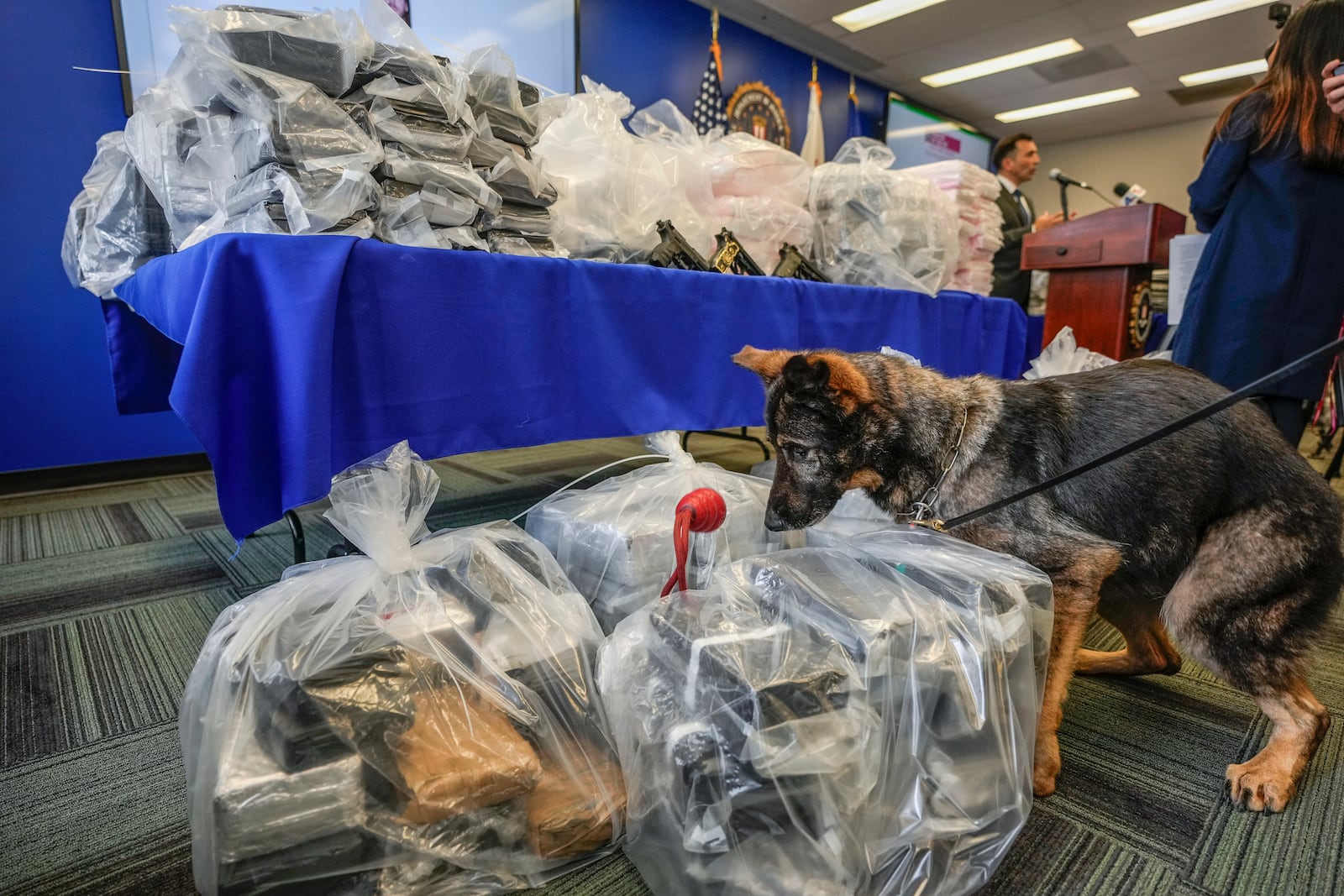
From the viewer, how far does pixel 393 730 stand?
2.53ft

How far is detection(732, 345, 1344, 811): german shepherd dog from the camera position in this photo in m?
1.06

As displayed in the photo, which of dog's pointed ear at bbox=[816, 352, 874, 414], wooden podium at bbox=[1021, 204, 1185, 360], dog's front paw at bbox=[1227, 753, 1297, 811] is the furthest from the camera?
wooden podium at bbox=[1021, 204, 1185, 360]

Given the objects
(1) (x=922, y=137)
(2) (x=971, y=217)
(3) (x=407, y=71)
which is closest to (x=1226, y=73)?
(1) (x=922, y=137)

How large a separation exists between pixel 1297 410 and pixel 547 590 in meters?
2.13

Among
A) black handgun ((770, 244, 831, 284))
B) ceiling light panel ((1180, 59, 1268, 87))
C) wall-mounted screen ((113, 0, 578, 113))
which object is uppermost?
ceiling light panel ((1180, 59, 1268, 87))

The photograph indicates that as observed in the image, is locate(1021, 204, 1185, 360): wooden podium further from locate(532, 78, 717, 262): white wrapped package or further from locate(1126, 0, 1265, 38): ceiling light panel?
locate(1126, 0, 1265, 38): ceiling light panel

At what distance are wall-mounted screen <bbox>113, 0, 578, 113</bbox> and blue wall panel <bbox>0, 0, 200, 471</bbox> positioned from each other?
4.4 inches

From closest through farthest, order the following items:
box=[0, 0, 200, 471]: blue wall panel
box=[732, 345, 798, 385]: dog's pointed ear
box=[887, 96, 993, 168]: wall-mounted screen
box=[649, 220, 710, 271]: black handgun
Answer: box=[732, 345, 798, 385]: dog's pointed ear, box=[649, 220, 710, 271]: black handgun, box=[0, 0, 200, 471]: blue wall panel, box=[887, 96, 993, 168]: wall-mounted screen

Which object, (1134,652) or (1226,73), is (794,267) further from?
(1226,73)

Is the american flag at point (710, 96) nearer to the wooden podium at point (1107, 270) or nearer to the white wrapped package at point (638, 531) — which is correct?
the wooden podium at point (1107, 270)

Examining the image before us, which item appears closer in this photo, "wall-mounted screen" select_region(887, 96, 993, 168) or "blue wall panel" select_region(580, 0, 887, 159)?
"blue wall panel" select_region(580, 0, 887, 159)

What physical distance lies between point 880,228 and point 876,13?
501 cm

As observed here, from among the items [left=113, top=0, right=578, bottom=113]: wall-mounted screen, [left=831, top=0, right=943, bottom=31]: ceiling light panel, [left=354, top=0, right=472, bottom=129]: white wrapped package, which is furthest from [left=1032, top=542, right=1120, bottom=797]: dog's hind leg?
[left=831, top=0, right=943, bottom=31]: ceiling light panel

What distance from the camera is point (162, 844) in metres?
0.91
